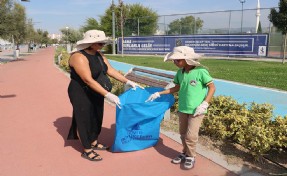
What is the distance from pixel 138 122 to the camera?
11.8 feet

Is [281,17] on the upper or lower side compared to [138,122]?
upper

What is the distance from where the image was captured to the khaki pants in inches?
124

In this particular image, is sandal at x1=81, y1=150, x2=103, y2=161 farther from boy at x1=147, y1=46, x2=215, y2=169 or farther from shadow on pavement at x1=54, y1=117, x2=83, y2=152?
boy at x1=147, y1=46, x2=215, y2=169

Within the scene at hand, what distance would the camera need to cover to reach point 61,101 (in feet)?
23.3

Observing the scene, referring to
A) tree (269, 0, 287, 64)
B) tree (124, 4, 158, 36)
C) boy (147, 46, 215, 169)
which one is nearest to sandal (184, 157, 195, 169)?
boy (147, 46, 215, 169)

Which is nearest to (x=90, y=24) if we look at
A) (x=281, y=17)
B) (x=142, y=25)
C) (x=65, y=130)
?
(x=142, y=25)

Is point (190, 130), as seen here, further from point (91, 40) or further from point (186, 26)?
point (186, 26)

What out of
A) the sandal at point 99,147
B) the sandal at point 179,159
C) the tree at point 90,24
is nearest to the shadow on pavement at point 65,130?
the sandal at point 99,147

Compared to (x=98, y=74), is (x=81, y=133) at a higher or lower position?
lower

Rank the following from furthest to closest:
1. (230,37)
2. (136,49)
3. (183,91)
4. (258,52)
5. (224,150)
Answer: (136,49)
(230,37)
(258,52)
(224,150)
(183,91)

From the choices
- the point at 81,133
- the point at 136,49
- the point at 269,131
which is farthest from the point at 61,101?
the point at 136,49

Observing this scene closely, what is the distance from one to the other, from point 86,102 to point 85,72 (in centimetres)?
49

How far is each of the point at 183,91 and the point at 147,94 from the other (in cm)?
92

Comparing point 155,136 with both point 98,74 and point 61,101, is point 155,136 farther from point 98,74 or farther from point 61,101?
point 61,101
